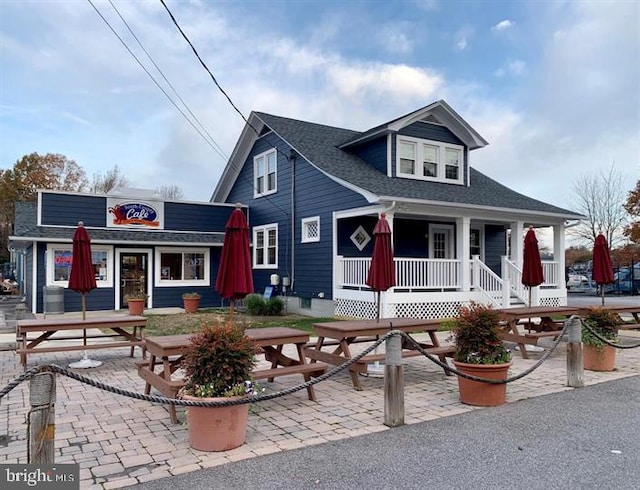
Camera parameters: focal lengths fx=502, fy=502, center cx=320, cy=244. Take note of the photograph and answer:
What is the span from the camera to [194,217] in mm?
18438

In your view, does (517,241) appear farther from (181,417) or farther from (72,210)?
(72,210)

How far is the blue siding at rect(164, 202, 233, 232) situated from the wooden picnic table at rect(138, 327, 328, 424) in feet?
39.7

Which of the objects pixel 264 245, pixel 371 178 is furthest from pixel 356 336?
pixel 264 245

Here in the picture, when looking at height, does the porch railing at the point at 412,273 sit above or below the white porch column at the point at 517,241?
below

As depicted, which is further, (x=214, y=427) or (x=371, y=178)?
(x=371, y=178)

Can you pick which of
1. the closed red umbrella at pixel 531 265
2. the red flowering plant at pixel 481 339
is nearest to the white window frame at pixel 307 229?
the closed red umbrella at pixel 531 265

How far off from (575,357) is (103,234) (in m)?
14.3

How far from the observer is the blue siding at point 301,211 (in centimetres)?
1489

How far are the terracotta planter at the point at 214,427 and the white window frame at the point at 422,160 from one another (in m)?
12.3

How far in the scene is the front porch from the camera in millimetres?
13250

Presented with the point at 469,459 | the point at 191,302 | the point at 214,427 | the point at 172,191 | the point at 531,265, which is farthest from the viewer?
the point at 172,191

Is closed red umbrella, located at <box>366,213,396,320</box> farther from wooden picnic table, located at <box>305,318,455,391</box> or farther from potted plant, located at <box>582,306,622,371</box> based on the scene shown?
potted plant, located at <box>582,306,622,371</box>

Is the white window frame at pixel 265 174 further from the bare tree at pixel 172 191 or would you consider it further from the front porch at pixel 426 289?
the bare tree at pixel 172 191

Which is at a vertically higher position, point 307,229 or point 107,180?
point 107,180
